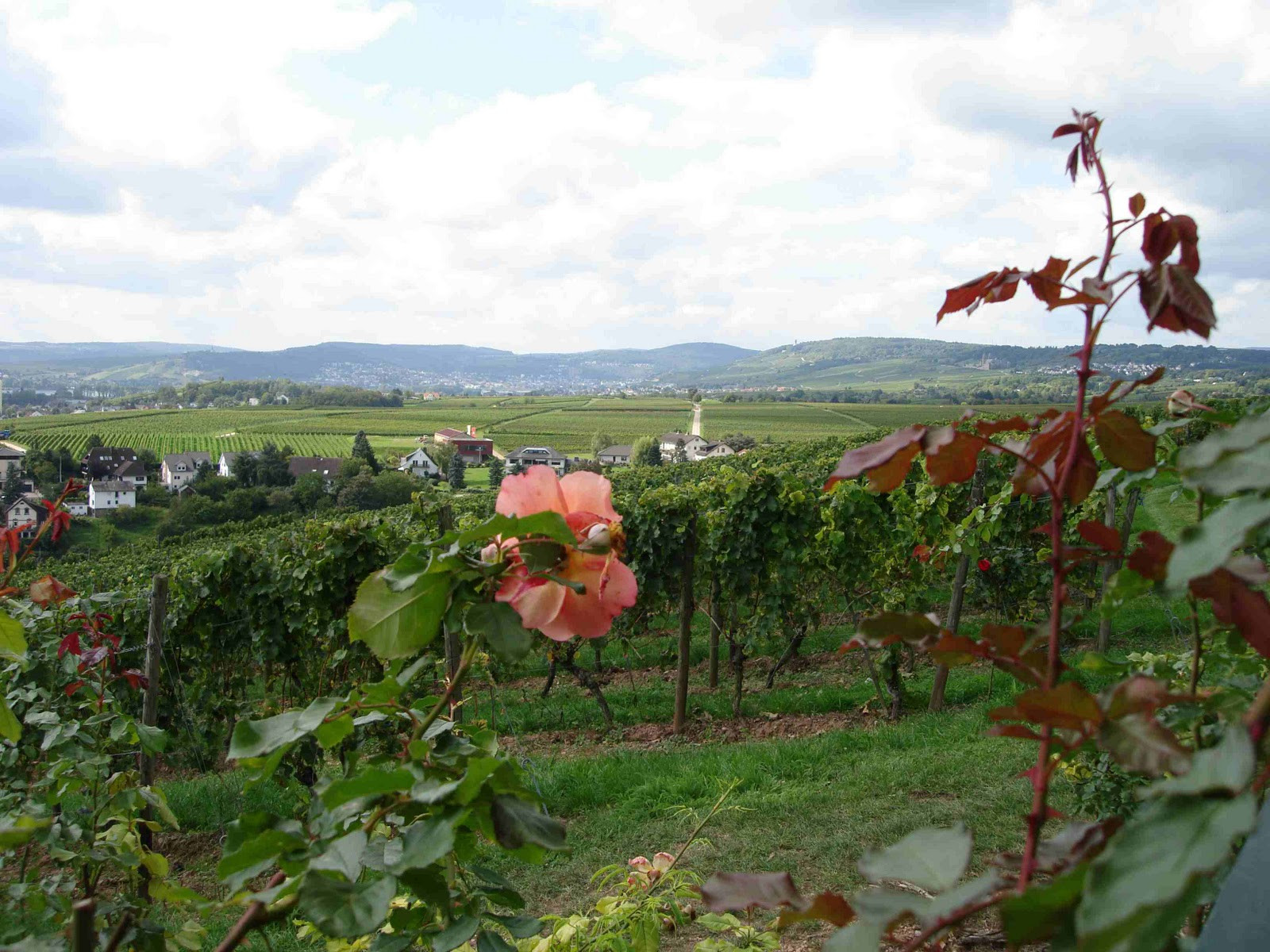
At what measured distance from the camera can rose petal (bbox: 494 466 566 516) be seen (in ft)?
2.82

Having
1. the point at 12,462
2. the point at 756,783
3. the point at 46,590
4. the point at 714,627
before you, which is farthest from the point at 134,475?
the point at 46,590

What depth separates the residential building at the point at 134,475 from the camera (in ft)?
76.9

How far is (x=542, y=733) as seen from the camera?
7.49m

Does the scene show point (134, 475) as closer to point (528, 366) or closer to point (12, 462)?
point (12, 462)

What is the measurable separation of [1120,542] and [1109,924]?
22.6 inches

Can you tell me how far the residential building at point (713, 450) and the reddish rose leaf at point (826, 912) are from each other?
3885cm

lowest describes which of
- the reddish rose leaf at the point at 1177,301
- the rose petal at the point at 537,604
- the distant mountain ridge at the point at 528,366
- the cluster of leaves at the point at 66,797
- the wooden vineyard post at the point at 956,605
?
the wooden vineyard post at the point at 956,605

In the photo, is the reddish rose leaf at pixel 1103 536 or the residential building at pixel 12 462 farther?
the residential building at pixel 12 462

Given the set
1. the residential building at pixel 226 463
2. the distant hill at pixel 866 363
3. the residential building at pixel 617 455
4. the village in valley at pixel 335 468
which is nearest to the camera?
the village in valley at pixel 335 468

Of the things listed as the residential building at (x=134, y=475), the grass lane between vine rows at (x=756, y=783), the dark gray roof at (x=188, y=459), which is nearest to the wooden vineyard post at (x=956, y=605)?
the grass lane between vine rows at (x=756, y=783)

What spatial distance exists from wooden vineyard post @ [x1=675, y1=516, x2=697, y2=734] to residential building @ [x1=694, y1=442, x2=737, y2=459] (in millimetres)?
31633

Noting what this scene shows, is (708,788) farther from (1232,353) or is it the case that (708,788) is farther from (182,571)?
(1232,353)

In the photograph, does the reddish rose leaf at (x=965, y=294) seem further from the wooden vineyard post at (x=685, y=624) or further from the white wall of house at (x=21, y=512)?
the wooden vineyard post at (x=685, y=624)

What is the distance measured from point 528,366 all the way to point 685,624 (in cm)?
17901
